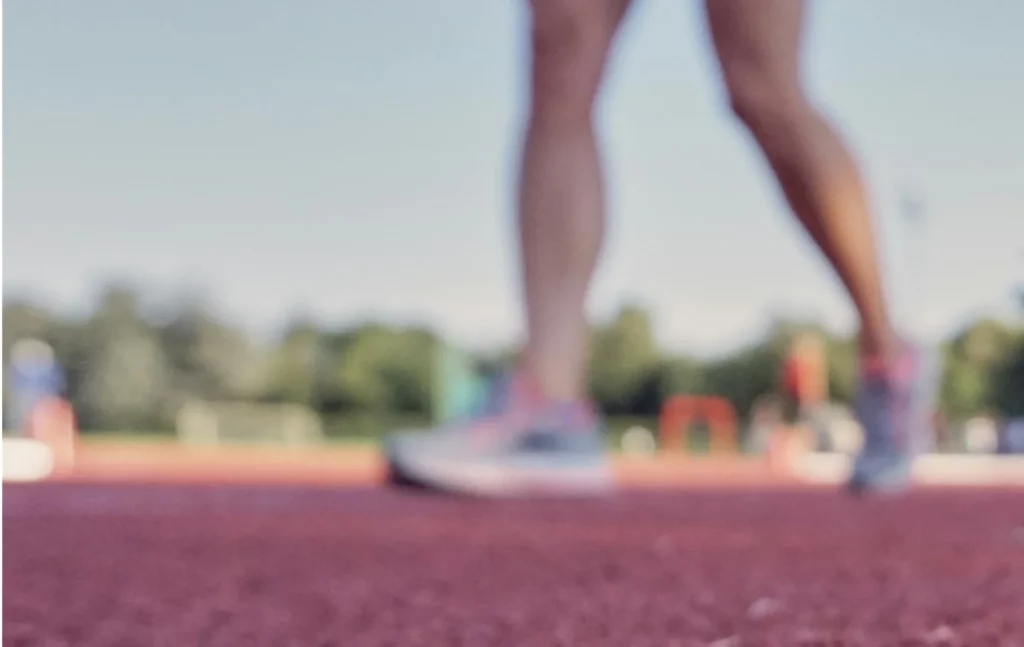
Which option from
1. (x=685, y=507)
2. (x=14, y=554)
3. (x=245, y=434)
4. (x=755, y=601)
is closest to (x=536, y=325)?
(x=685, y=507)

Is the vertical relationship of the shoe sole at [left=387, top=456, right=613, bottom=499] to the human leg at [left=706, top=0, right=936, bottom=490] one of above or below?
below

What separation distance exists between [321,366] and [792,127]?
93.7 ft

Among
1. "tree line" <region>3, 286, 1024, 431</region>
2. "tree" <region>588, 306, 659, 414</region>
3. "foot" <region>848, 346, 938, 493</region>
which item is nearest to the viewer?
"foot" <region>848, 346, 938, 493</region>

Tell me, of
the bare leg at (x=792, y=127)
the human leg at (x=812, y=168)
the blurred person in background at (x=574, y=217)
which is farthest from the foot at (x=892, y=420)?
the bare leg at (x=792, y=127)

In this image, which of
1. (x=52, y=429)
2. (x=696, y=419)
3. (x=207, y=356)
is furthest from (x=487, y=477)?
(x=207, y=356)

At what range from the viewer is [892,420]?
219 cm

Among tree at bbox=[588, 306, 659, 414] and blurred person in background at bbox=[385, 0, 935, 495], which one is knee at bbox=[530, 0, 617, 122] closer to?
blurred person in background at bbox=[385, 0, 935, 495]

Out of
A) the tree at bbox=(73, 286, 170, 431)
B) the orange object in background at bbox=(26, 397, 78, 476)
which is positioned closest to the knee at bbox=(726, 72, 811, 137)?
the orange object in background at bbox=(26, 397, 78, 476)

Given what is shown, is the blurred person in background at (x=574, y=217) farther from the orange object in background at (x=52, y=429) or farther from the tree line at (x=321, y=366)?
the tree line at (x=321, y=366)

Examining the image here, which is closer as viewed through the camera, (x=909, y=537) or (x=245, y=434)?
(x=909, y=537)

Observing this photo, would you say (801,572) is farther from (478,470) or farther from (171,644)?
(478,470)

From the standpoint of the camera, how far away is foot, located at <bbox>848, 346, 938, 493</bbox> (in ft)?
7.18

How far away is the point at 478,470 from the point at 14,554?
0.81 metres

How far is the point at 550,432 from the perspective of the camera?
76.9 inches
